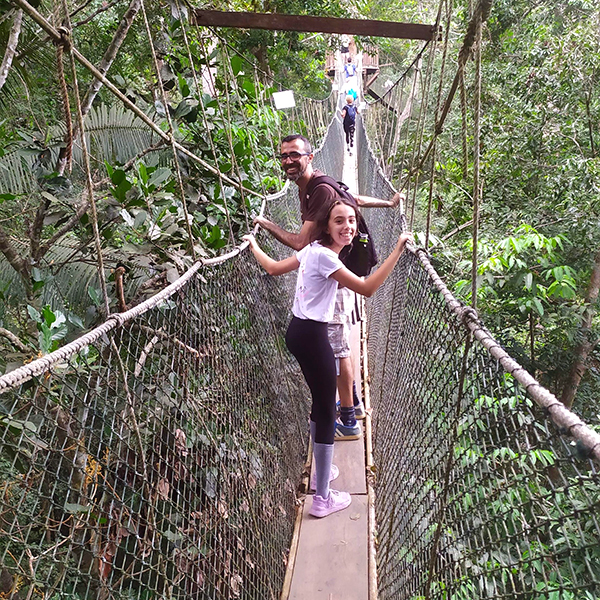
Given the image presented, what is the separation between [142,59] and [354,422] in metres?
2.54

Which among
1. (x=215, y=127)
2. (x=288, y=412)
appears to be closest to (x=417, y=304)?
(x=288, y=412)

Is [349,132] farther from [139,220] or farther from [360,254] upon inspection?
[139,220]

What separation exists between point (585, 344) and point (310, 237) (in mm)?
3280

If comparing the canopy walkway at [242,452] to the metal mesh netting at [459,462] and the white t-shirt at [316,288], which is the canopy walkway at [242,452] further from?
the white t-shirt at [316,288]

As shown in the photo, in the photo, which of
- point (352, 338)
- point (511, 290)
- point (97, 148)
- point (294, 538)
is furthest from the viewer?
point (511, 290)

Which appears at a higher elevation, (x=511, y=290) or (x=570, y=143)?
(x=570, y=143)

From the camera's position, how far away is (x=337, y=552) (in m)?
1.51

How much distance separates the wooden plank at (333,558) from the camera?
4.63 feet

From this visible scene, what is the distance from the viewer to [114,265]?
4.66 feet

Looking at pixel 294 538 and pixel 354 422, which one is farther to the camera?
pixel 354 422

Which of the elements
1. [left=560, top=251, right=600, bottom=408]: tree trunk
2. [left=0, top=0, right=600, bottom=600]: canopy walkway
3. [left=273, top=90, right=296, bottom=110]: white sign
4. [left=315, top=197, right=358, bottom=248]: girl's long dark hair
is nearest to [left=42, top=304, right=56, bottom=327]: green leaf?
[left=0, top=0, right=600, bottom=600]: canopy walkway

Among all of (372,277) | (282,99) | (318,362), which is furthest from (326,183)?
(282,99)

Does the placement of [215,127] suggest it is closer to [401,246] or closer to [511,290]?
[401,246]

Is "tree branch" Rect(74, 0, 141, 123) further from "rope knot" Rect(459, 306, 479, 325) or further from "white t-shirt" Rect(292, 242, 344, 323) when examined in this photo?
"rope knot" Rect(459, 306, 479, 325)
